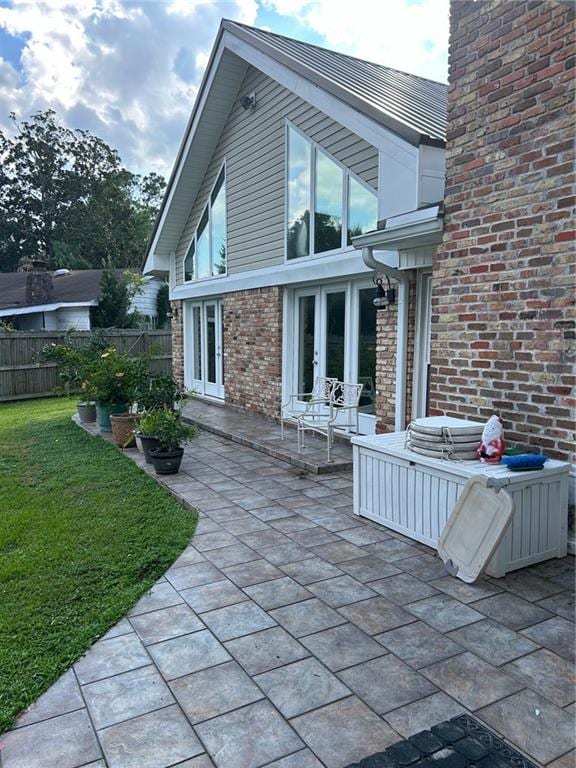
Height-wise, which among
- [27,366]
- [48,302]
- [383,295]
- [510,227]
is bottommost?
[27,366]

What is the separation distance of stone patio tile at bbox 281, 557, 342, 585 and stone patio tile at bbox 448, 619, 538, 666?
876 millimetres

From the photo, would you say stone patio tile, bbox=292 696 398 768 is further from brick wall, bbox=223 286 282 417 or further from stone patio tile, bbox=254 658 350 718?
brick wall, bbox=223 286 282 417

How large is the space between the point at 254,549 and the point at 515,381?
2.19 metres

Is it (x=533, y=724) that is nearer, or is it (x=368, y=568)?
(x=533, y=724)

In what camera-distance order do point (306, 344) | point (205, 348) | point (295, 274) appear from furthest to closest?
point (205, 348) < point (306, 344) < point (295, 274)

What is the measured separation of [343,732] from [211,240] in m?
9.35

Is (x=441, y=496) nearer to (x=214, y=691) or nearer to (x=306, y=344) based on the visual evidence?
(x=214, y=691)

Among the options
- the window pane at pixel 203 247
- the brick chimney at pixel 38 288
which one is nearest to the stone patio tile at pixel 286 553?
the window pane at pixel 203 247

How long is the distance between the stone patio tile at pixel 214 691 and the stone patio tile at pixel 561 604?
1654 mm

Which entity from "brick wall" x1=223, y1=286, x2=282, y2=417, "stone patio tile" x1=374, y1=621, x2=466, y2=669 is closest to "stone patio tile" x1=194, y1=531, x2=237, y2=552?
"stone patio tile" x1=374, y1=621, x2=466, y2=669

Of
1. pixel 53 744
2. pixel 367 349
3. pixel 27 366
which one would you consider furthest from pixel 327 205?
pixel 27 366

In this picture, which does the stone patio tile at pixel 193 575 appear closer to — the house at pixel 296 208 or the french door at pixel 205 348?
the house at pixel 296 208

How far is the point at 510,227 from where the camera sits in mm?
3701

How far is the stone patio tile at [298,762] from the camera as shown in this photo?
1.80 metres
